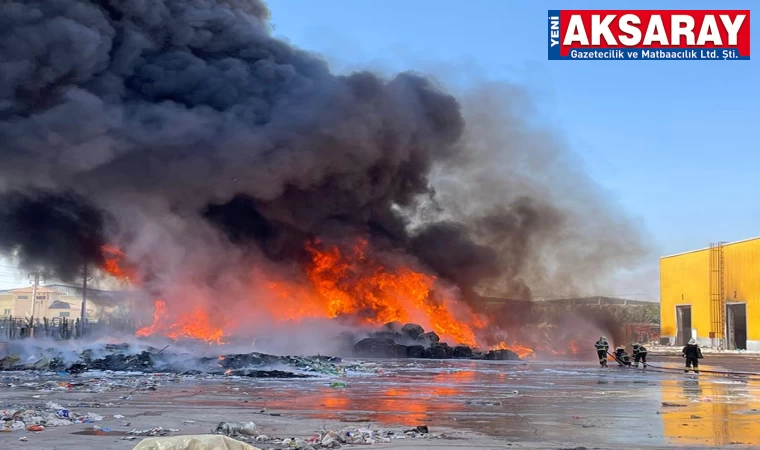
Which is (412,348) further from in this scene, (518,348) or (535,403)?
(535,403)

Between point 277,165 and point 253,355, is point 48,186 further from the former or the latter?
point 253,355

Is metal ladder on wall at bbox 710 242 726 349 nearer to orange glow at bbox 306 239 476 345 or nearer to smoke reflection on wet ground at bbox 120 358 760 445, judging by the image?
orange glow at bbox 306 239 476 345

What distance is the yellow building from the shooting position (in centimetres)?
5225

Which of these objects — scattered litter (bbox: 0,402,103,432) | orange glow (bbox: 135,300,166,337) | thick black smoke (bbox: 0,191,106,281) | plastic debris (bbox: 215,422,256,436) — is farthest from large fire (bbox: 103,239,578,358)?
plastic debris (bbox: 215,422,256,436)

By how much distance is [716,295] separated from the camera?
56094 mm

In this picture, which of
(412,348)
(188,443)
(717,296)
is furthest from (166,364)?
(717,296)

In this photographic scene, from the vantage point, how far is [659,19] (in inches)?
997

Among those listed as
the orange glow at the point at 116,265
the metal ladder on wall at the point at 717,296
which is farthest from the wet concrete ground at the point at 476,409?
the metal ladder on wall at the point at 717,296

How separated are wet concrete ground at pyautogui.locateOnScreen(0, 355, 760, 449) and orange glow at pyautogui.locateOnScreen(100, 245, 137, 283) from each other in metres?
19.2

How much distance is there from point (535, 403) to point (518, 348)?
105 feet

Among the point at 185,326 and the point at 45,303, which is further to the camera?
the point at 45,303

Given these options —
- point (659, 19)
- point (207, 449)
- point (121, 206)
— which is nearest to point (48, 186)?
point (121, 206)

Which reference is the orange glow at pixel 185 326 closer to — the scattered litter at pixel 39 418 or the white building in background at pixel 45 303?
the scattered litter at pixel 39 418

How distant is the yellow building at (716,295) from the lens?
171 feet
